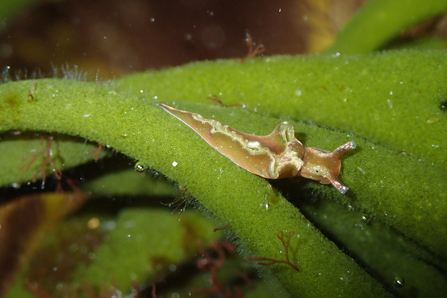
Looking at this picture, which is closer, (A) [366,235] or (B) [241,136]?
(B) [241,136]

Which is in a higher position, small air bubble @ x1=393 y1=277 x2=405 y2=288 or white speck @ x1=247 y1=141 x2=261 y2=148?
white speck @ x1=247 y1=141 x2=261 y2=148

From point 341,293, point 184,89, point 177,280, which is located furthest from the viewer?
point 177,280

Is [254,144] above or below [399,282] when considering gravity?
above

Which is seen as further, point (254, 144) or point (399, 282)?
point (399, 282)

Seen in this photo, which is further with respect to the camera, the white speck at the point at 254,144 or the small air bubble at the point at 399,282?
the small air bubble at the point at 399,282

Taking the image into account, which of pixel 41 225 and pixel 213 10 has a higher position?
pixel 213 10

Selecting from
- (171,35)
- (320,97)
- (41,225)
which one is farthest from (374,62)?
(41,225)

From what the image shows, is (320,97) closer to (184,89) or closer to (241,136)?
(241,136)

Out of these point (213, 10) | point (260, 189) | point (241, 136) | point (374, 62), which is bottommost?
point (260, 189)

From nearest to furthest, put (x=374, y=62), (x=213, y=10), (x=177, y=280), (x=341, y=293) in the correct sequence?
(x=341, y=293)
(x=374, y=62)
(x=177, y=280)
(x=213, y=10)

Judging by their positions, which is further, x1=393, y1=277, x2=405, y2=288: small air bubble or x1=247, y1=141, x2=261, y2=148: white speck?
x1=393, y1=277, x2=405, y2=288: small air bubble

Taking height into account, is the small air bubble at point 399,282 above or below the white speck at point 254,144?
below
